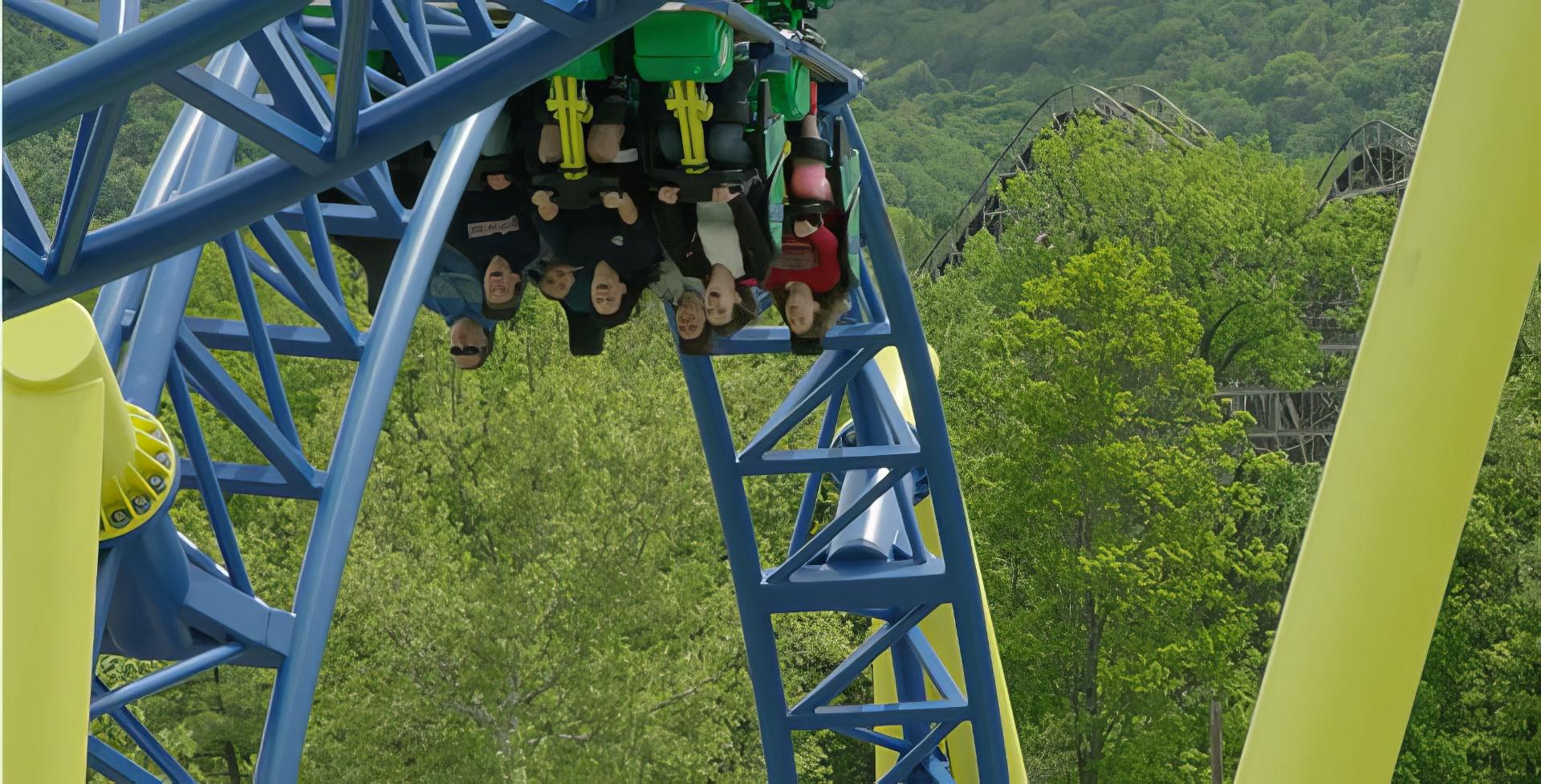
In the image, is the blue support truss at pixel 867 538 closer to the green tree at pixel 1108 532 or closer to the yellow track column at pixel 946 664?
the yellow track column at pixel 946 664

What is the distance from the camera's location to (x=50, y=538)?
4277 millimetres

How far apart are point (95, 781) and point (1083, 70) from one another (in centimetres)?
4799

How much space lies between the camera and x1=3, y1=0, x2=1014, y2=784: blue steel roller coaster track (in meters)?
4.13

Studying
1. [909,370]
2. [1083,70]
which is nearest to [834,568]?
[909,370]

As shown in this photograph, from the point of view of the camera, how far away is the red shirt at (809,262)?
25.4 ft

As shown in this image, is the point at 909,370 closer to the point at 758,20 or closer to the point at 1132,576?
the point at 758,20

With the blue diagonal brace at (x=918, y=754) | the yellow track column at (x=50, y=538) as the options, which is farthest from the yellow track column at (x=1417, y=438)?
the blue diagonal brace at (x=918, y=754)

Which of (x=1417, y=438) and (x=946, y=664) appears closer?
(x=1417, y=438)

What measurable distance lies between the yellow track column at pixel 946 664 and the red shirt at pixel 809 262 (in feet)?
7.87

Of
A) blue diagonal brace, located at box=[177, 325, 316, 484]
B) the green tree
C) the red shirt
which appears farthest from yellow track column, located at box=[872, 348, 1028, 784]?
the green tree

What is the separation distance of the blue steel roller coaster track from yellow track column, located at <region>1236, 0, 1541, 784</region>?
69.4 inches

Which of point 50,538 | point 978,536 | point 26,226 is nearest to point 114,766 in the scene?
point 50,538

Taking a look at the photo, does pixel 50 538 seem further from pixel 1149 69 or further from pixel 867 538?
pixel 1149 69

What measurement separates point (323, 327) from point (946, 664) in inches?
203
